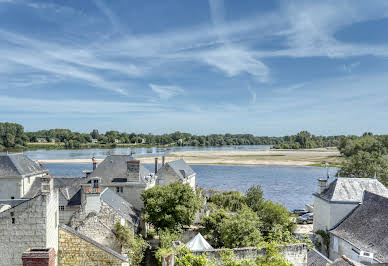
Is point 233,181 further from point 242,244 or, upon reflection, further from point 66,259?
point 66,259

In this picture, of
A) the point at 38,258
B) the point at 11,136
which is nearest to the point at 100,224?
the point at 38,258

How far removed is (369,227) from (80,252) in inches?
634

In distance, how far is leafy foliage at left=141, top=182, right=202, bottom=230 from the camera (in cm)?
2128

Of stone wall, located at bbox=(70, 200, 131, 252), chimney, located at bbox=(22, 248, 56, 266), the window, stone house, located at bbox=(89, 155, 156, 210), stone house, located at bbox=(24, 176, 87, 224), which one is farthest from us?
stone house, located at bbox=(89, 155, 156, 210)

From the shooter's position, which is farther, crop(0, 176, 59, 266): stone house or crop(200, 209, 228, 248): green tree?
crop(200, 209, 228, 248): green tree

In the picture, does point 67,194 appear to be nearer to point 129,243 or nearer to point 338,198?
point 129,243

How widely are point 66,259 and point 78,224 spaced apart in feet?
19.1

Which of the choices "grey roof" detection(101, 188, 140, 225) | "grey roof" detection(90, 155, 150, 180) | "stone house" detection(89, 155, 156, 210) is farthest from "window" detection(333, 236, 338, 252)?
"grey roof" detection(90, 155, 150, 180)

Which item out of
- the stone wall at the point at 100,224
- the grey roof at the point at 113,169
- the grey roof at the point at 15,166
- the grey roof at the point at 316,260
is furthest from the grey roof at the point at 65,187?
the grey roof at the point at 316,260

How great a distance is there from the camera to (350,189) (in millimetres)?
21609

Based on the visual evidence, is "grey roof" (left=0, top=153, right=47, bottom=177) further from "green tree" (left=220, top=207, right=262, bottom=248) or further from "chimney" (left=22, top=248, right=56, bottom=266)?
"chimney" (left=22, top=248, right=56, bottom=266)

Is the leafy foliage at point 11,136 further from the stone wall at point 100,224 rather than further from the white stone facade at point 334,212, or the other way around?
the white stone facade at point 334,212

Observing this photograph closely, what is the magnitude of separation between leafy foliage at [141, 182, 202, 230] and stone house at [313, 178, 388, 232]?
9.13 meters

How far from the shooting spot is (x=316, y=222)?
23188 mm
